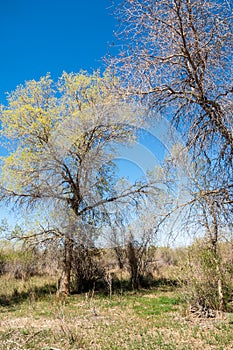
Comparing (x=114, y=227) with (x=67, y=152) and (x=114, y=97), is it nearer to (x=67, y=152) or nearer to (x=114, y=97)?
(x=67, y=152)

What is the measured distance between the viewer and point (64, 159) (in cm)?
1351

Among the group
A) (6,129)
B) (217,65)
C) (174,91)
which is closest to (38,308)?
(6,129)

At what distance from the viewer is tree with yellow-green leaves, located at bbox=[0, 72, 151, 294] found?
1332 centimetres

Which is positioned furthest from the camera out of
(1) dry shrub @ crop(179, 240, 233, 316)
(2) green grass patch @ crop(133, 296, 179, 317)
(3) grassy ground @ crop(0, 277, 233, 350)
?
(2) green grass patch @ crop(133, 296, 179, 317)

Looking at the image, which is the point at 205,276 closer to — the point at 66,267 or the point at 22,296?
the point at 66,267

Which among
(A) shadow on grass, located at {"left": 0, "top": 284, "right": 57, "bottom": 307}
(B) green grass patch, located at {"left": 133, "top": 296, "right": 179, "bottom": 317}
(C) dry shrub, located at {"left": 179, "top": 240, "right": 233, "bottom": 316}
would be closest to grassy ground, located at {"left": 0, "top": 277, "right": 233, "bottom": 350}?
(B) green grass patch, located at {"left": 133, "top": 296, "right": 179, "bottom": 317}

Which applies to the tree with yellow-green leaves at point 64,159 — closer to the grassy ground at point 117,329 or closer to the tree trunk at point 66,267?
the tree trunk at point 66,267

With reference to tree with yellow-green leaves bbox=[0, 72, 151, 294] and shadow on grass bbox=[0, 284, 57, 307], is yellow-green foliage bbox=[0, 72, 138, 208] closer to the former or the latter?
tree with yellow-green leaves bbox=[0, 72, 151, 294]

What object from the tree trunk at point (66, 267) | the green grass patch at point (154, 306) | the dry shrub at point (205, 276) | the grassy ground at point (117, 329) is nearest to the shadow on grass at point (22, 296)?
the tree trunk at point (66, 267)

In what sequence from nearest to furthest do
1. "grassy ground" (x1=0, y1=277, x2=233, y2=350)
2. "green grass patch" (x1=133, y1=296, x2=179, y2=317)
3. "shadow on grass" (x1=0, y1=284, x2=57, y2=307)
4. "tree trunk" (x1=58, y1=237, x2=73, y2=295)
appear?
"grassy ground" (x1=0, y1=277, x2=233, y2=350) → "green grass patch" (x1=133, y1=296, x2=179, y2=317) → "shadow on grass" (x1=0, y1=284, x2=57, y2=307) → "tree trunk" (x1=58, y1=237, x2=73, y2=295)

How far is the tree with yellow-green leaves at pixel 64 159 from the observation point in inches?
524

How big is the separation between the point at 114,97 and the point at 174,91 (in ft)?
3.60

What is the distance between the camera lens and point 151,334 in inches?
246

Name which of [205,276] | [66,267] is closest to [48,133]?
[66,267]
